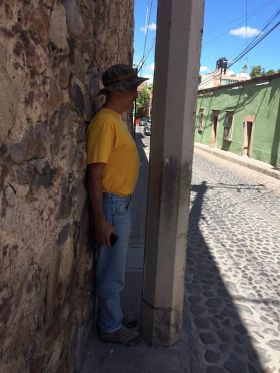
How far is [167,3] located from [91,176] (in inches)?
44.2

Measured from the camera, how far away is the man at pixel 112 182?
7.69 ft

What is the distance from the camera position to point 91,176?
2.35m

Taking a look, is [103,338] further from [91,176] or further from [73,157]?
[73,157]

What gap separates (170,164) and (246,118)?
1784cm

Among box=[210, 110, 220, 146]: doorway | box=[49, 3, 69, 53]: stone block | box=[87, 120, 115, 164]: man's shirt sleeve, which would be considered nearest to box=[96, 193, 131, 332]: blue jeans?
box=[87, 120, 115, 164]: man's shirt sleeve

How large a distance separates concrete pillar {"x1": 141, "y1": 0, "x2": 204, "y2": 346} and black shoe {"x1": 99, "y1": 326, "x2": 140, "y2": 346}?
10cm

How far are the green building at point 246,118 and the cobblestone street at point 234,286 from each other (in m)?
8.78

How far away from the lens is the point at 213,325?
3297mm

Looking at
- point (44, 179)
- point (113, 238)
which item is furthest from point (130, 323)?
point (44, 179)

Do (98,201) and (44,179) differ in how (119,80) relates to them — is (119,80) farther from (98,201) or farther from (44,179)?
(44,179)

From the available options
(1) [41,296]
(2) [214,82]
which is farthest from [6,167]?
(2) [214,82]

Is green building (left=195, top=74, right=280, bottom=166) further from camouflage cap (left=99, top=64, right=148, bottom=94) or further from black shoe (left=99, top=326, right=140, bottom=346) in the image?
camouflage cap (left=99, top=64, right=148, bottom=94)

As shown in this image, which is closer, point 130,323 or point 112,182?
point 112,182

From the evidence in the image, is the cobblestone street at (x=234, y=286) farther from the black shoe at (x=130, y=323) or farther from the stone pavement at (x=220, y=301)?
the black shoe at (x=130, y=323)
